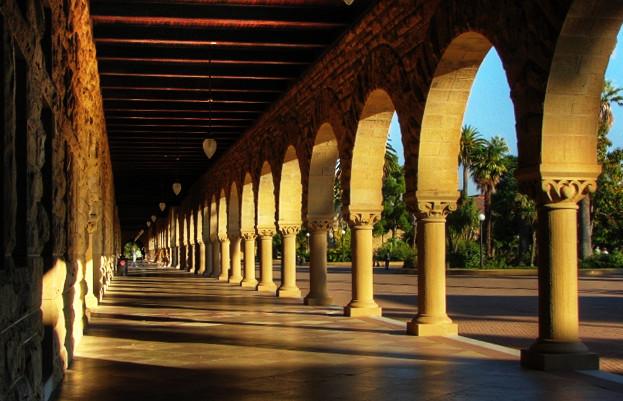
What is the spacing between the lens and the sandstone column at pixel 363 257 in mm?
17234

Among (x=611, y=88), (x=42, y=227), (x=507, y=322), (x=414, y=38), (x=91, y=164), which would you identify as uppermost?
(x=611, y=88)

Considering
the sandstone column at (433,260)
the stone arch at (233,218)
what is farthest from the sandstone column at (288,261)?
the sandstone column at (433,260)

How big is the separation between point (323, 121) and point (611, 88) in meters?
43.3

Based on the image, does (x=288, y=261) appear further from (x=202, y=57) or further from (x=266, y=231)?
(x=202, y=57)

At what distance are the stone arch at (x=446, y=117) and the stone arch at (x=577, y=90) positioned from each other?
8.15ft

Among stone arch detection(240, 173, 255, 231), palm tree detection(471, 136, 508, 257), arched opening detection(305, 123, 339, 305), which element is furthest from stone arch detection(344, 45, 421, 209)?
palm tree detection(471, 136, 508, 257)

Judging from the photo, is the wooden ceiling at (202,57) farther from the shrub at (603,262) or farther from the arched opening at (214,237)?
the shrub at (603,262)

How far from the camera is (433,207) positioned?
13609 millimetres

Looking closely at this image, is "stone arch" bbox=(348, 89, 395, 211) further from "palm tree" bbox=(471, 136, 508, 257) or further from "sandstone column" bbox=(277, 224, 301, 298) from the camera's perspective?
"palm tree" bbox=(471, 136, 508, 257)

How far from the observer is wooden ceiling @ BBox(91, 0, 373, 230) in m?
14.7

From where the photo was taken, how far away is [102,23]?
15.4 meters

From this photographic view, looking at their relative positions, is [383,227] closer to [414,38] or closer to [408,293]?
[408,293]

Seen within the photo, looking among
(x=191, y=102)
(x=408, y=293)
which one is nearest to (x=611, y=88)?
(x=408, y=293)

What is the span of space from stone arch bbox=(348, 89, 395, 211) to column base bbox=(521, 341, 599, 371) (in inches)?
278
